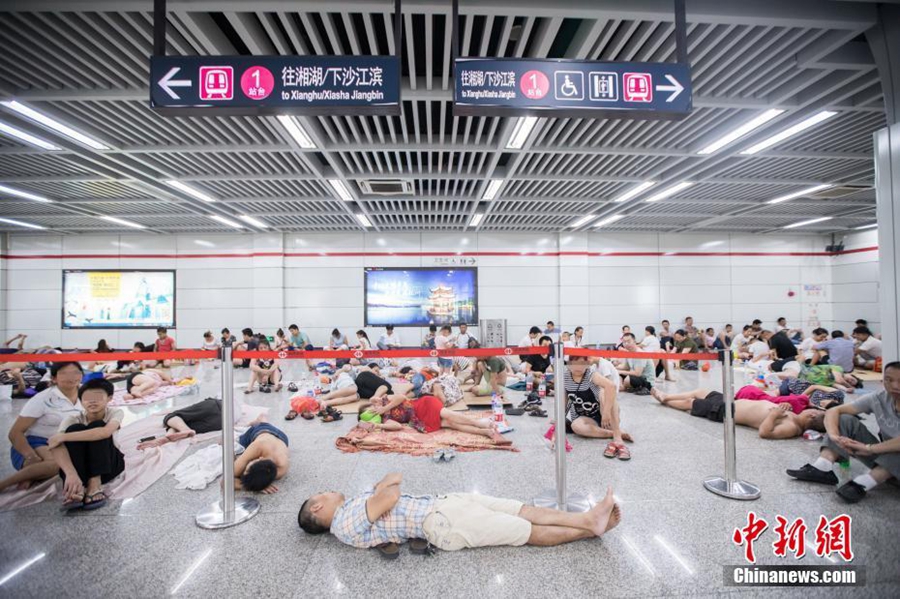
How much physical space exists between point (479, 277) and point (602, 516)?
10193mm

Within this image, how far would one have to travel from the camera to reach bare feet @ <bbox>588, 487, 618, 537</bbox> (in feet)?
8.15

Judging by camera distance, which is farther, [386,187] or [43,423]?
[386,187]

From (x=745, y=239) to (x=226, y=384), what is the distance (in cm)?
1662

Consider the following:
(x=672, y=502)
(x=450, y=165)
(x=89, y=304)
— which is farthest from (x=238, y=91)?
(x=89, y=304)

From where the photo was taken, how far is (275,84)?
2.81 m

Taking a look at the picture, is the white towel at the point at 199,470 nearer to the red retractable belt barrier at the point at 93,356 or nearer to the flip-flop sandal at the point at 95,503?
the flip-flop sandal at the point at 95,503

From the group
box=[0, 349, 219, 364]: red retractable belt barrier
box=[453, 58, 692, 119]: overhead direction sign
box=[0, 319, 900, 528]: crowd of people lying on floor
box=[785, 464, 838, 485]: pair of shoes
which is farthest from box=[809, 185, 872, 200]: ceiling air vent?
box=[0, 349, 219, 364]: red retractable belt barrier

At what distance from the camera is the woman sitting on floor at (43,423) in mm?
3146

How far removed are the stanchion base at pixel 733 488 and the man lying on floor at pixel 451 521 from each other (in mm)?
1340

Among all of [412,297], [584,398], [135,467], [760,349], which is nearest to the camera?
[135,467]

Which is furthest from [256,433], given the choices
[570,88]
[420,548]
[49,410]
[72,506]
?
[570,88]

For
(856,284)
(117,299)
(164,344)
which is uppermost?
(856,284)

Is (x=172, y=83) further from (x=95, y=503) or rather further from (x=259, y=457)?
(x=95, y=503)

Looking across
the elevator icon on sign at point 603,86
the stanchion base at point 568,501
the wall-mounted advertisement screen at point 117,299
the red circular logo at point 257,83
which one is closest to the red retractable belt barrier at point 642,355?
the stanchion base at point 568,501
